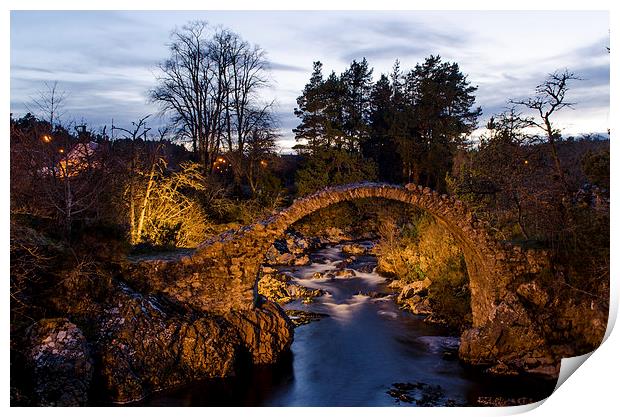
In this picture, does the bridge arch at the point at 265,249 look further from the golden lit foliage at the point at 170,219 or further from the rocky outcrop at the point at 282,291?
the golden lit foliage at the point at 170,219

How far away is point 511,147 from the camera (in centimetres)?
1391

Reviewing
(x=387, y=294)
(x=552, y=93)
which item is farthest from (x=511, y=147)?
(x=387, y=294)

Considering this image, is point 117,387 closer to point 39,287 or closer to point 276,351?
point 39,287

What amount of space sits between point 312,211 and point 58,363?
4.79 meters

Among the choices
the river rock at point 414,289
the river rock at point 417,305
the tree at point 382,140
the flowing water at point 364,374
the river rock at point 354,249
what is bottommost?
the flowing water at point 364,374

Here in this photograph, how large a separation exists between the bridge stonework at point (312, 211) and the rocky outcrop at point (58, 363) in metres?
1.97

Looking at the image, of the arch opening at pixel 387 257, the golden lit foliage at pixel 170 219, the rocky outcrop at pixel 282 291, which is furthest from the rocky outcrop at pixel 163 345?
the golden lit foliage at pixel 170 219

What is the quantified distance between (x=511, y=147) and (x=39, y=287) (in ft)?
35.4

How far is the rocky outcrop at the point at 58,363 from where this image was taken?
8109mm

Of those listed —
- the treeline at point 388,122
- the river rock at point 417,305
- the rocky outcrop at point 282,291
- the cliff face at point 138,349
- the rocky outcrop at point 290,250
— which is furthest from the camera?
the treeline at point 388,122

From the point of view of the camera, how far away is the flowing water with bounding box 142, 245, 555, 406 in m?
9.20

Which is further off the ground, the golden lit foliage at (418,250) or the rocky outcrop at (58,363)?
the golden lit foliage at (418,250)

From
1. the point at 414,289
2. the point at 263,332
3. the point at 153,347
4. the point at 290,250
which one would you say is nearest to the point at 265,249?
the point at 263,332

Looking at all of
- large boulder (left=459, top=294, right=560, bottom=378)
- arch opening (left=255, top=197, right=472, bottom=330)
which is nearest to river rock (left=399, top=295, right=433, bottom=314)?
arch opening (left=255, top=197, right=472, bottom=330)
